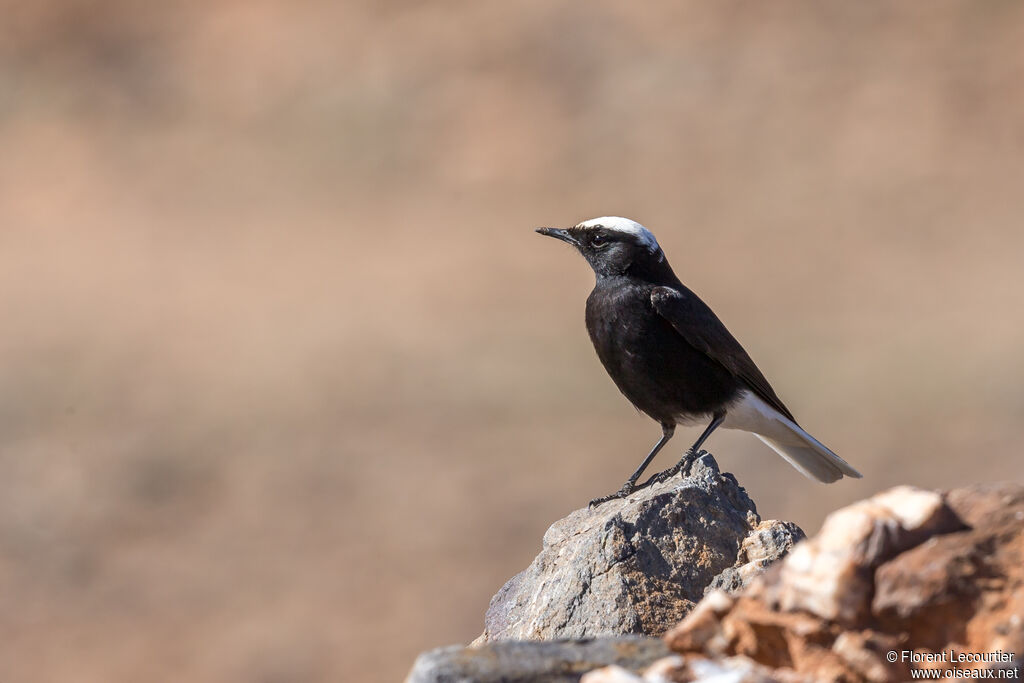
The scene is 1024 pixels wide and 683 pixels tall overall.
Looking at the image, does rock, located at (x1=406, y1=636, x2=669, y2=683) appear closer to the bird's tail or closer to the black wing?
the black wing

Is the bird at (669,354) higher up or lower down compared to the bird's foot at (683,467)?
higher up

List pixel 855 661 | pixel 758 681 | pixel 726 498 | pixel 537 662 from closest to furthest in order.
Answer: pixel 758 681
pixel 855 661
pixel 537 662
pixel 726 498

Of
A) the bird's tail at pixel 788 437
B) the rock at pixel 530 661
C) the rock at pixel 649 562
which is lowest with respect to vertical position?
the rock at pixel 530 661

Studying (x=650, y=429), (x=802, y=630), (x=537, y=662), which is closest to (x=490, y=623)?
(x=537, y=662)

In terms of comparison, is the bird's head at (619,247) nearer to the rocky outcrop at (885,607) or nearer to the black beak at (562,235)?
the black beak at (562,235)

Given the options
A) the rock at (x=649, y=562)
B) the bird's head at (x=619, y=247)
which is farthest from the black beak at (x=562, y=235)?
the rock at (x=649, y=562)

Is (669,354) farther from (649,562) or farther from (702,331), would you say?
(649,562)

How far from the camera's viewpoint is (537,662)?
3357mm

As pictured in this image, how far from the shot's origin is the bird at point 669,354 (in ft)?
23.7

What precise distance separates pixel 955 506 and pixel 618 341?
3.95m

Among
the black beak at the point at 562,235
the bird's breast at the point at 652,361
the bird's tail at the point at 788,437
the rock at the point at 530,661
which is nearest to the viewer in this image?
the rock at the point at 530,661

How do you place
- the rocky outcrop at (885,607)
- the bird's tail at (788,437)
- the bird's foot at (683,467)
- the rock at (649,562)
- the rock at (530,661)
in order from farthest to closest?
the bird's tail at (788,437) → the bird's foot at (683,467) → the rock at (649,562) → the rock at (530,661) → the rocky outcrop at (885,607)

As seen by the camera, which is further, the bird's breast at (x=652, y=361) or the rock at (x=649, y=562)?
the bird's breast at (x=652, y=361)

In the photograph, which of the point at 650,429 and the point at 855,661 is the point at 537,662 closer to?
the point at 855,661
